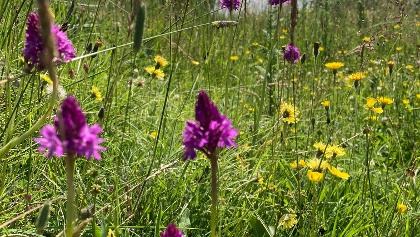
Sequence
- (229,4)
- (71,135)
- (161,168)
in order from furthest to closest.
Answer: (229,4), (161,168), (71,135)

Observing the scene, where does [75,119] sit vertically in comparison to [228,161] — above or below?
above

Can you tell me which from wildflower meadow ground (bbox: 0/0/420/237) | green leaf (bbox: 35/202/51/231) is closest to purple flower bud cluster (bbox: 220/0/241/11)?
wildflower meadow ground (bbox: 0/0/420/237)

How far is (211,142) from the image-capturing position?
0.71m

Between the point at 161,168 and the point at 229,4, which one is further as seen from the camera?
the point at 229,4

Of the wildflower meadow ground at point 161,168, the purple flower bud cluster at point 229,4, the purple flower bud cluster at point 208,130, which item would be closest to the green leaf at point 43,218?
the wildflower meadow ground at point 161,168

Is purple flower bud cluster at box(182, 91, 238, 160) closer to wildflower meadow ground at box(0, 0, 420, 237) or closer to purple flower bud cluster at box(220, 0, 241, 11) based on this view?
wildflower meadow ground at box(0, 0, 420, 237)

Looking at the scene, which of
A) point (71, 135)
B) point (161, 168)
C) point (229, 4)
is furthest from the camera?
point (229, 4)

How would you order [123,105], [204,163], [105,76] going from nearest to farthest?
[204,163], [123,105], [105,76]

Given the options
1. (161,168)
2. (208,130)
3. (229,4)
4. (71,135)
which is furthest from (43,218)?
(229,4)

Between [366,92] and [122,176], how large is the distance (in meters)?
2.50

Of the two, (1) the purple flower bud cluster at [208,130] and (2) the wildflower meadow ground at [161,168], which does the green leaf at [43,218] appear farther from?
(1) the purple flower bud cluster at [208,130]

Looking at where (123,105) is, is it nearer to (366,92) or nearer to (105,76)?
(105,76)

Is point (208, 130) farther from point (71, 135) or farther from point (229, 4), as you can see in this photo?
point (229, 4)

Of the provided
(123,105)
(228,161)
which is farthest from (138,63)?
(228,161)
